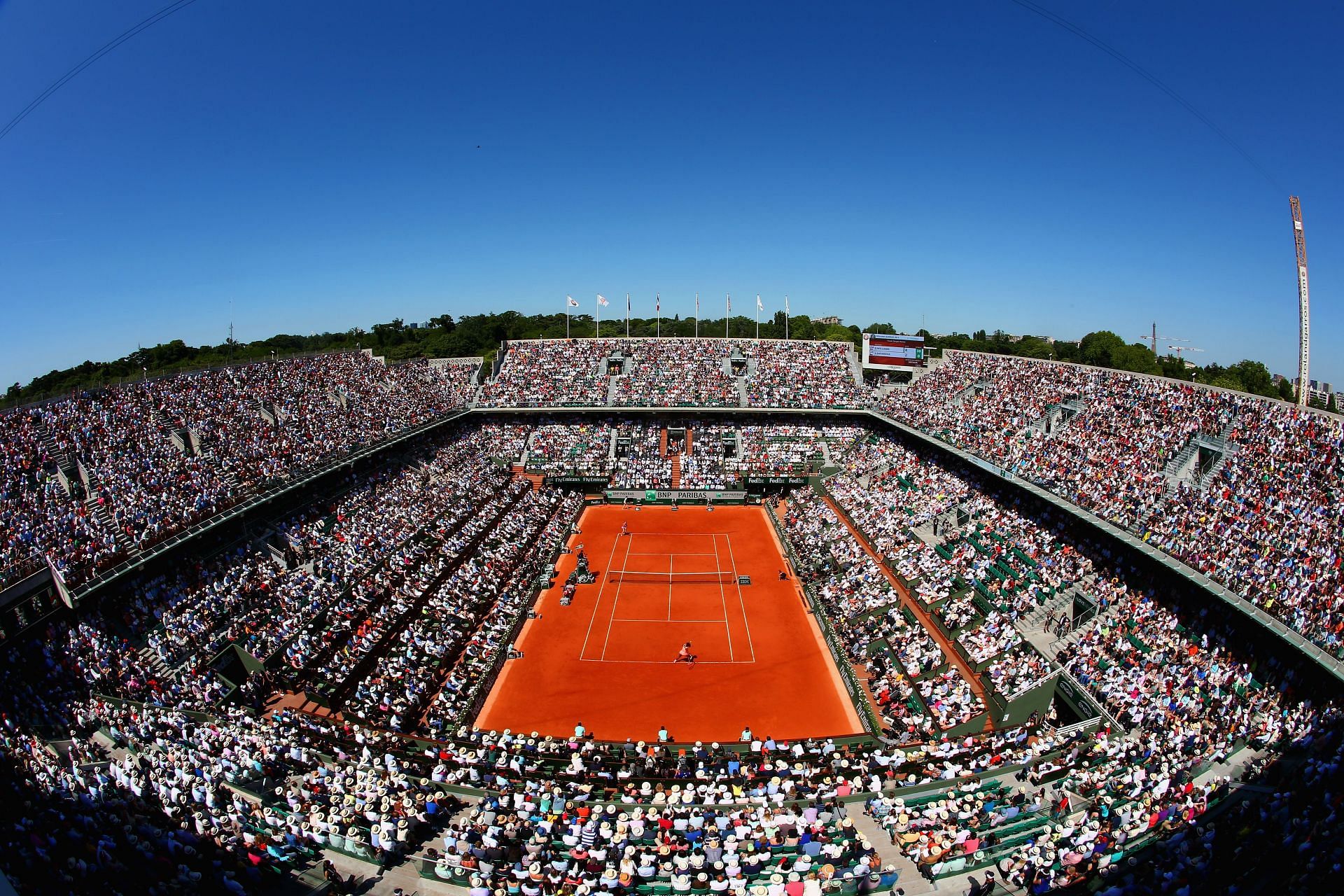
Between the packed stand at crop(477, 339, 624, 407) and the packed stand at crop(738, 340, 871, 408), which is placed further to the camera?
the packed stand at crop(477, 339, 624, 407)

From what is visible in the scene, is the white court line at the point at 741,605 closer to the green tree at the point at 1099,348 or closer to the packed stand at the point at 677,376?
the packed stand at the point at 677,376

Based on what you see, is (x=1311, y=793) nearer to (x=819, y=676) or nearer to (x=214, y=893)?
(x=819, y=676)

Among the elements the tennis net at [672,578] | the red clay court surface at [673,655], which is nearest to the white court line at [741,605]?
the red clay court surface at [673,655]

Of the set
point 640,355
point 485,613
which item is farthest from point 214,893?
point 640,355

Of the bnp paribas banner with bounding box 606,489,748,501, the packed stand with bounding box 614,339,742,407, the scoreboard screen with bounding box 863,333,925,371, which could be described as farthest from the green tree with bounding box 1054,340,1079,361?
the bnp paribas banner with bounding box 606,489,748,501

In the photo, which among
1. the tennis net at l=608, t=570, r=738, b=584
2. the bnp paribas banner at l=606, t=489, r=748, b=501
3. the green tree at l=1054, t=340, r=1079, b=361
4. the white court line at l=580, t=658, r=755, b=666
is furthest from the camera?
the green tree at l=1054, t=340, r=1079, b=361

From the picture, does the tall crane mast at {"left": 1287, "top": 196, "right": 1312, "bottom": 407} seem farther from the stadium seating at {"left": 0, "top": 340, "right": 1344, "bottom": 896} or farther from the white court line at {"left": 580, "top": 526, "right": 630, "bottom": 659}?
the white court line at {"left": 580, "top": 526, "right": 630, "bottom": 659}

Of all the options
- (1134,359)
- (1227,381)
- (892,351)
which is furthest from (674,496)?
(1134,359)
